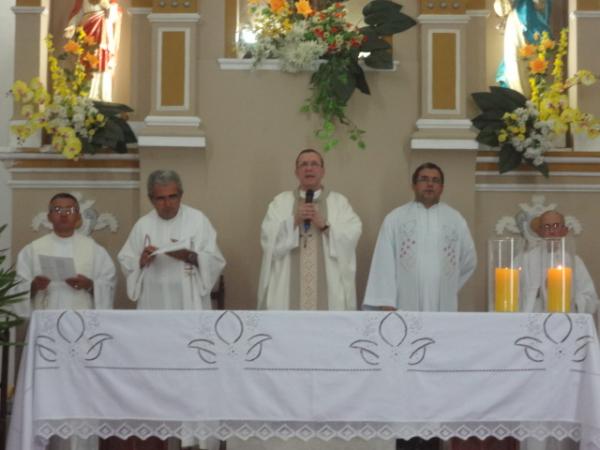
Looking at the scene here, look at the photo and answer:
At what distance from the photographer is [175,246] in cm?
694

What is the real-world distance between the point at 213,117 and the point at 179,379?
281cm

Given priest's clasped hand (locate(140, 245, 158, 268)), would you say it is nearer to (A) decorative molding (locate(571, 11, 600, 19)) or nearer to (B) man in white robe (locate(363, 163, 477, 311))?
(B) man in white robe (locate(363, 163, 477, 311))

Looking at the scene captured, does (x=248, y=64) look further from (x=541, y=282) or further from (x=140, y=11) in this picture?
(x=541, y=282)

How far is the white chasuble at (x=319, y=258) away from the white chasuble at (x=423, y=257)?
0.49ft

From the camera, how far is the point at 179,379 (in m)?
5.42

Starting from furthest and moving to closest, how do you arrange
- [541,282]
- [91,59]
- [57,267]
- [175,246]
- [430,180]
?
[91,59], [430,180], [57,267], [175,246], [541,282]

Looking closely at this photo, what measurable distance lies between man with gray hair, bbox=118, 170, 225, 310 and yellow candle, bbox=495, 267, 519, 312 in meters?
2.04

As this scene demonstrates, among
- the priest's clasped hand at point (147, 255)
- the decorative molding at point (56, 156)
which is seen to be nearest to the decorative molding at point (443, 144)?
the decorative molding at point (56, 156)

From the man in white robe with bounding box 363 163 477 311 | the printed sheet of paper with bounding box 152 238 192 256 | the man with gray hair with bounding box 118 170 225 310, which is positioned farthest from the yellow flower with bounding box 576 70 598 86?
the printed sheet of paper with bounding box 152 238 192 256

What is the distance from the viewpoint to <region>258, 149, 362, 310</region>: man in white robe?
7.19 meters

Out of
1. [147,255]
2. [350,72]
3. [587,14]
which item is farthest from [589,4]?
[147,255]

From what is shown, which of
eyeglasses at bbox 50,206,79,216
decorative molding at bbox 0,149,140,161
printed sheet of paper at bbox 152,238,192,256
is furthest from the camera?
decorative molding at bbox 0,149,140,161

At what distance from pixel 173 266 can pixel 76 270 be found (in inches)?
23.4

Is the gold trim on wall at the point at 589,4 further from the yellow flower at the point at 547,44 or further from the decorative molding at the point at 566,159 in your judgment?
the decorative molding at the point at 566,159
